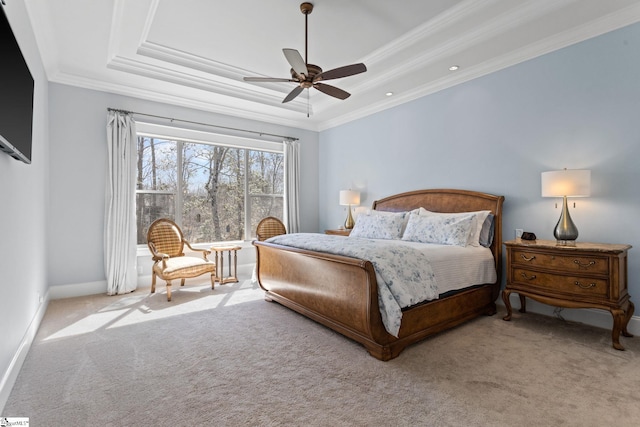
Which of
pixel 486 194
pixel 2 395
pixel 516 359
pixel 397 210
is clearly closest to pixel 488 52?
pixel 486 194

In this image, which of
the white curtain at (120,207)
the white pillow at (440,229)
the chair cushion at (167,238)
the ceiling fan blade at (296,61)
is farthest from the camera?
the chair cushion at (167,238)

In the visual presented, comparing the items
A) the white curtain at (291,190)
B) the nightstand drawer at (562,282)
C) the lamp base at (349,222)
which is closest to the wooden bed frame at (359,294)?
the nightstand drawer at (562,282)

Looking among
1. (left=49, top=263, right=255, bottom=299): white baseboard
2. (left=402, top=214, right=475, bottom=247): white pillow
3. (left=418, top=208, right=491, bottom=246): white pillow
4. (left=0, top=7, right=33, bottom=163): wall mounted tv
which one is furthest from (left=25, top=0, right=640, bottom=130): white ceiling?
(left=49, top=263, right=255, bottom=299): white baseboard

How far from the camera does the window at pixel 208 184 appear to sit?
485cm

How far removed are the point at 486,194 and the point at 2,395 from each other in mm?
4403

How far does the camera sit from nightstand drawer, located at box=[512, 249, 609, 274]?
256 centimetres

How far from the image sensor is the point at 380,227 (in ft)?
13.6

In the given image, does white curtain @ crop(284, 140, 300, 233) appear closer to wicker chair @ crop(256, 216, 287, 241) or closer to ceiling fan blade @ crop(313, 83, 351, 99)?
wicker chair @ crop(256, 216, 287, 241)

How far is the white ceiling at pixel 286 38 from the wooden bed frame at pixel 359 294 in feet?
5.32

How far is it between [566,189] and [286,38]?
3.15 m

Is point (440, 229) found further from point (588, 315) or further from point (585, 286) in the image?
point (588, 315)

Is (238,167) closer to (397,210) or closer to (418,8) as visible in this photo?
(397,210)

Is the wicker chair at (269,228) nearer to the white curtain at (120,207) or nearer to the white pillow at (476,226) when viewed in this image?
the white curtain at (120,207)

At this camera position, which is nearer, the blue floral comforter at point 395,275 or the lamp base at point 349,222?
the blue floral comforter at point 395,275
